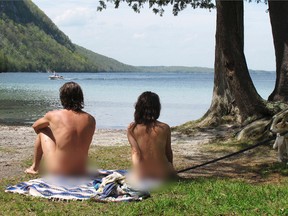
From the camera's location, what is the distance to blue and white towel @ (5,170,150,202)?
A: 20.1 ft

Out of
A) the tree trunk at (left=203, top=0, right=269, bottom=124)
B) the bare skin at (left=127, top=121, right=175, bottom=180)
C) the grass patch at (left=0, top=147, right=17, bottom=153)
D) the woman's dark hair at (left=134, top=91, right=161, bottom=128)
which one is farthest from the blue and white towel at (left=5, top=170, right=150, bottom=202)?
the tree trunk at (left=203, top=0, right=269, bottom=124)

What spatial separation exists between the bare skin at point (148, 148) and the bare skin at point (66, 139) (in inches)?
23.2

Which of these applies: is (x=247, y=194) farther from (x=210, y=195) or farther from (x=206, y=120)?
(x=206, y=120)

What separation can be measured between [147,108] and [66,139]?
1.10 meters

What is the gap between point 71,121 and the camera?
264 inches

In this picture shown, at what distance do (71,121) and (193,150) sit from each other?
5653 mm

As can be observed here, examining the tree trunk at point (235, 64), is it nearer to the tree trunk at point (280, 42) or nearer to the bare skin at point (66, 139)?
the tree trunk at point (280, 42)

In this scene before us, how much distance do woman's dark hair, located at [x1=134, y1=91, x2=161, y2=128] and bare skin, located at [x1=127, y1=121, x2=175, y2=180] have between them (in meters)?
0.08

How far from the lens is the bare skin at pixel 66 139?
671 cm

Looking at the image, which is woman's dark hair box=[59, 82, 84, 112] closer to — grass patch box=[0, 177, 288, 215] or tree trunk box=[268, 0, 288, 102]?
grass patch box=[0, 177, 288, 215]

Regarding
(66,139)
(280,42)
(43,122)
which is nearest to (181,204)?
(66,139)

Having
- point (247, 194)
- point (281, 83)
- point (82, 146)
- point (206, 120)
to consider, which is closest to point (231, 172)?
point (247, 194)

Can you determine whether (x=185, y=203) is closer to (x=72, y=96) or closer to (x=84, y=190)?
(x=84, y=190)

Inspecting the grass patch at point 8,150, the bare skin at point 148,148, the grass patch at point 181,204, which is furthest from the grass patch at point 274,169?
the grass patch at point 8,150
